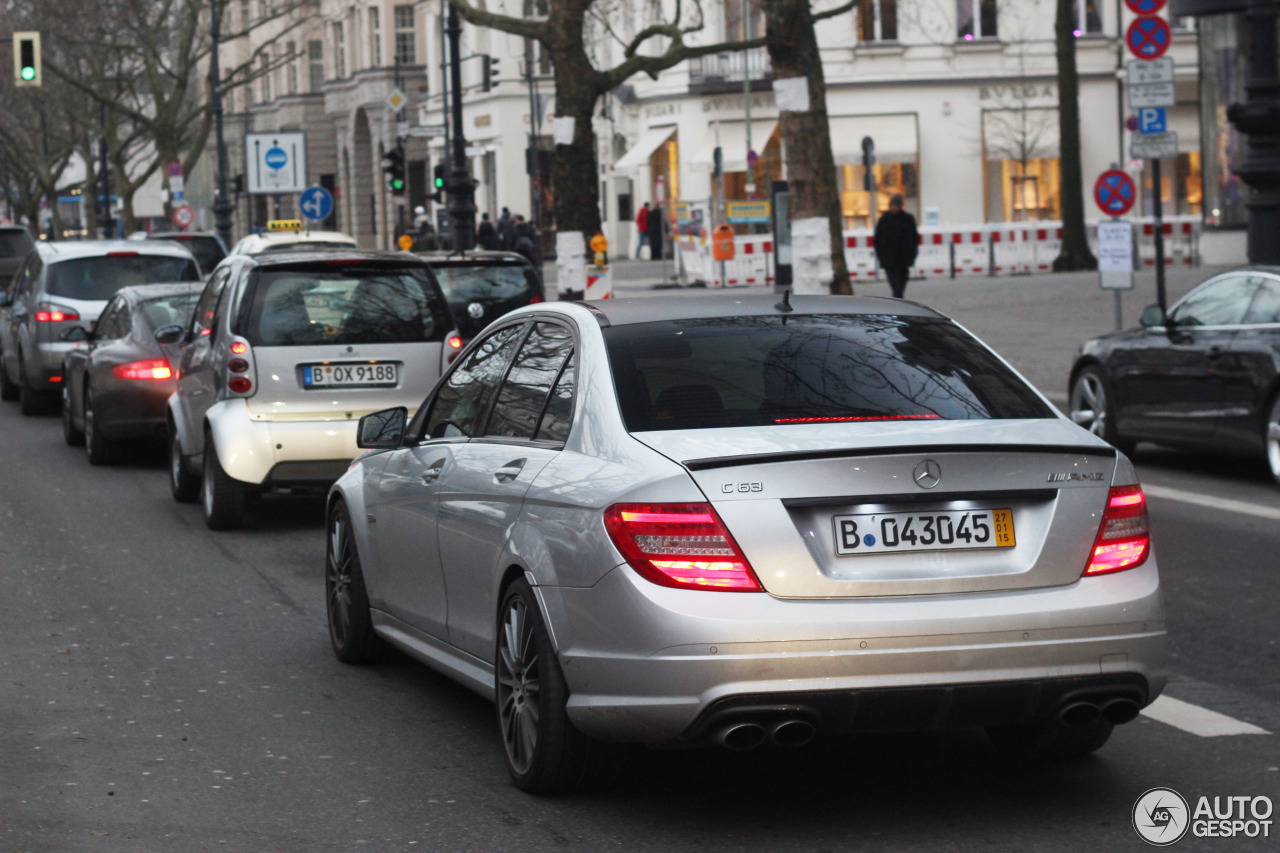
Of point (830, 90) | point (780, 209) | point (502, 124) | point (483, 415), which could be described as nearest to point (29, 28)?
point (502, 124)

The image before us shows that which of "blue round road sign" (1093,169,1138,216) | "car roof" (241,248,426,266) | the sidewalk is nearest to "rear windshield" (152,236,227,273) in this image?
the sidewalk

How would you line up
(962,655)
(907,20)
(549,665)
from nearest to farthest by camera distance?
1. (962,655)
2. (549,665)
3. (907,20)

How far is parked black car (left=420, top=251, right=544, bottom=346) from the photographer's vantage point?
17.5 metres

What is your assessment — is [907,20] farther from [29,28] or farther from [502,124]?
[29,28]

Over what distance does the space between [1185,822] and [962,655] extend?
2.79 feet

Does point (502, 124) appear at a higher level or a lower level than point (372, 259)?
higher

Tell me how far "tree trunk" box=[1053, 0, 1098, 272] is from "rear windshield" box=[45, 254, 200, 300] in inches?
954

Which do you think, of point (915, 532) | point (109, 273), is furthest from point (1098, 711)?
point (109, 273)

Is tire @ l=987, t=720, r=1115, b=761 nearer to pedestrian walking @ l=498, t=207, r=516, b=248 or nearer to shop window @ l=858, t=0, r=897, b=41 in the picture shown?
pedestrian walking @ l=498, t=207, r=516, b=248

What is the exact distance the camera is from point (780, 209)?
37.0 meters

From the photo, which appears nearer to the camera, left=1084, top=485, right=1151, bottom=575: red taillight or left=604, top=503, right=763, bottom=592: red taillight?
left=604, top=503, right=763, bottom=592: red taillight

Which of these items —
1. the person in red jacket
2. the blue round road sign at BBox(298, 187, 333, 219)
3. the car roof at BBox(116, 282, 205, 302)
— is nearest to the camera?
the car roof at BBox(116, 282, 205, 302)

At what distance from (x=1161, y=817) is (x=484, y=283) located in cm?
1285

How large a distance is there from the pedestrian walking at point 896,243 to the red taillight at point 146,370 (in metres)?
14.8
